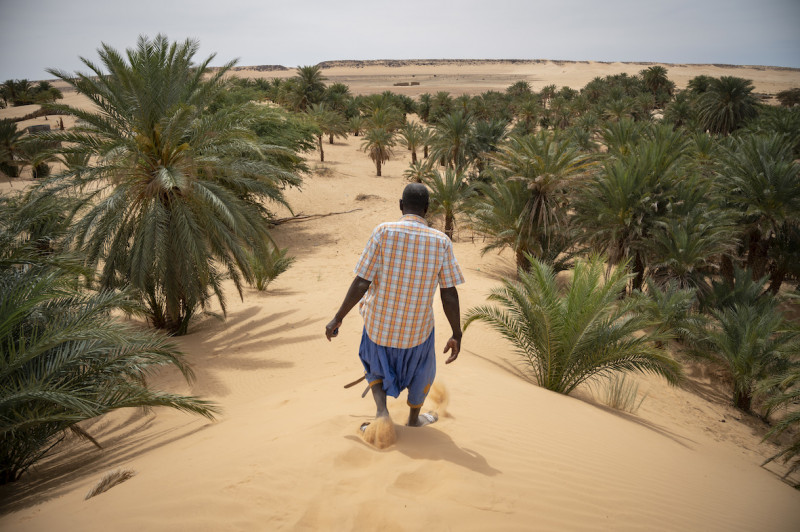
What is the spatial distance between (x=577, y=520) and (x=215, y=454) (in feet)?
Result: 8.41

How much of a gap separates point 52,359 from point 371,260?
3.24 metres

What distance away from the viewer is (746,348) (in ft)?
28.3

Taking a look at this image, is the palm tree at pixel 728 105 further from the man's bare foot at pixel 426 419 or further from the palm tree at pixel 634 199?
the man's bare foot at pixel 426 419

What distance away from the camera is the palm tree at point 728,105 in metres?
27.3

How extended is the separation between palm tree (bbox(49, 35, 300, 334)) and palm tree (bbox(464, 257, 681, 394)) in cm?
483

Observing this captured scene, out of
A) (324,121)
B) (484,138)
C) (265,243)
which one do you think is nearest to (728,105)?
(484,138)

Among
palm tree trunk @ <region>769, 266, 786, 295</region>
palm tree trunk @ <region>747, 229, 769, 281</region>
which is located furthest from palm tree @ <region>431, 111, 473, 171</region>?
palm tree trunk @ <region>769, 266, 786, 295</region>

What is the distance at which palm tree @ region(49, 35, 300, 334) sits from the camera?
709 cm

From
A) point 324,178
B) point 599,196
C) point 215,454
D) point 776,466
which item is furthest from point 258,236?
point 324,178

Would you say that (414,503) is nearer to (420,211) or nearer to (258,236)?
(420,211)

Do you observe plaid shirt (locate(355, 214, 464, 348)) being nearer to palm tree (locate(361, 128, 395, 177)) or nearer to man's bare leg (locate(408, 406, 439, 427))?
man's bare leg (locate(408, 406, 439, 427))

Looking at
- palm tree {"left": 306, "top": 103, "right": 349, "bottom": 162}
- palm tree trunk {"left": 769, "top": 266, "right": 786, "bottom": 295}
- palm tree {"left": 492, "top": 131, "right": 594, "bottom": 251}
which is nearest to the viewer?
palm tree {"left": 492, "top": 131, "right": 594, "bottom": 251}

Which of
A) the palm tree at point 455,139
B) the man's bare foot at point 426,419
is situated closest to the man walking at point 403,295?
the man's bare foot at point 426,419

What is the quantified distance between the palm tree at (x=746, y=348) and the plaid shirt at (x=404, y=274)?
8478 mm
